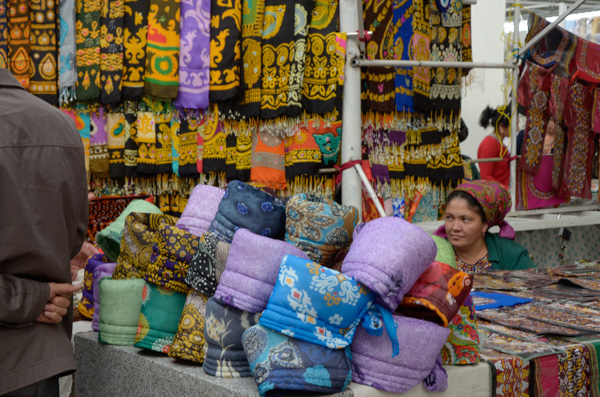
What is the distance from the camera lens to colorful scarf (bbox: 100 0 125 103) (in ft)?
9.64

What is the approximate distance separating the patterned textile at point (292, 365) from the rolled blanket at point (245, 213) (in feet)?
0.92

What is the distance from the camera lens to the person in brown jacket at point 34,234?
1406mm

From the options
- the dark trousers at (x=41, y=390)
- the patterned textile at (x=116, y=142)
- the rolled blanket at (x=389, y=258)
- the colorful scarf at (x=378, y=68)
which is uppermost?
the colorful scarf at (x=378, y=68)

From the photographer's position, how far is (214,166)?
3109 mm

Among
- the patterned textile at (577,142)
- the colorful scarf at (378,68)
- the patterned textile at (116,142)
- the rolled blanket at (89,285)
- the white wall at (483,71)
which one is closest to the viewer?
the rolled blanket at (89,285)

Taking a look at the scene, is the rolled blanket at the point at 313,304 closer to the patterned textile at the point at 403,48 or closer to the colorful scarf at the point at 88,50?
the colorful scarf at the point at 88,50

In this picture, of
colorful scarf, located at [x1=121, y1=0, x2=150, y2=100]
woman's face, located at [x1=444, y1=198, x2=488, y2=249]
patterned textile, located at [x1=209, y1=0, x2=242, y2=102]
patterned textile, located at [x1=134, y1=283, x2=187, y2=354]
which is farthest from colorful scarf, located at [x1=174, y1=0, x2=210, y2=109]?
patterned textile, located at [x1=134, y1=283, x2=187, y2=354]

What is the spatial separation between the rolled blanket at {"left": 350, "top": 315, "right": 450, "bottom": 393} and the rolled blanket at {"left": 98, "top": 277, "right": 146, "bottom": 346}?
0.60m

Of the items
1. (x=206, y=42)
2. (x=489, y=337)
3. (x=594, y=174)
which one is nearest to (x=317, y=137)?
(x=206, y=42)

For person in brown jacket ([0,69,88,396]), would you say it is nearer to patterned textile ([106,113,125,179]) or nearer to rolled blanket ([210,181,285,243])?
rolled blanket ([210,181,285,243])

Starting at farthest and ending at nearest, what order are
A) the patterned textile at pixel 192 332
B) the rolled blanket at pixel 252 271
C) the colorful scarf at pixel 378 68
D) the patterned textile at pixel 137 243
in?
the colorful scarf at pixel 378 68 < the patterned textile at pixel 137 243 < the patterned textile at pixel 192 332 < the rolled blanket at pixel 252 271

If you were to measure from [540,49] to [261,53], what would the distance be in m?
1.96

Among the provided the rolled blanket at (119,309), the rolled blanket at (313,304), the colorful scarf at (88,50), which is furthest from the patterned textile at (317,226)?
the colorful scarf at (88,50)

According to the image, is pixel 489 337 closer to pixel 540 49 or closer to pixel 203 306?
pixel 203 306
